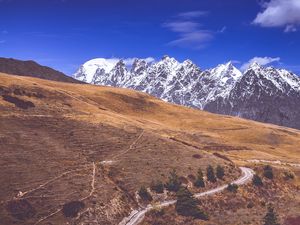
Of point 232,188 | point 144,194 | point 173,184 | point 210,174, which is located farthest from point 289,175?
point 144,194

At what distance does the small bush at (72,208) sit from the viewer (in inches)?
2844

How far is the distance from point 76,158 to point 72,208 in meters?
19.6

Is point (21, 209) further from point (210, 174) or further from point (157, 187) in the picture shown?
point (210, 174)

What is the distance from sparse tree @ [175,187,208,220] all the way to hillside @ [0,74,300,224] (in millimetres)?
7241

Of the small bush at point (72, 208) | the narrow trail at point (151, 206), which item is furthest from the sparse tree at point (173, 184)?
the small bush at point (72, 208)

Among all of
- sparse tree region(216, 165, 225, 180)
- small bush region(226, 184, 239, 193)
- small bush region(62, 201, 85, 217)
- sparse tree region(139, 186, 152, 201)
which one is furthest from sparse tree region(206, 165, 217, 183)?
small bush region(62, 201, 85, 217)

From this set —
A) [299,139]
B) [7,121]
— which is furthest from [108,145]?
[299,139]

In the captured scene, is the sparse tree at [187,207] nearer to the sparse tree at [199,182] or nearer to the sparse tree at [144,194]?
the sparse tree at [144,194]

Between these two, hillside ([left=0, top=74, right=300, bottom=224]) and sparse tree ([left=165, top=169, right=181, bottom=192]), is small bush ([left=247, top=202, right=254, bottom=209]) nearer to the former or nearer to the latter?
hillside ([left=0, top=74, right=300, bottom=224])

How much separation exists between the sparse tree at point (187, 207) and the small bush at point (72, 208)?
53.6 ft

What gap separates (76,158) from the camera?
3620 inches

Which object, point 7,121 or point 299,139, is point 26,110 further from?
point 299,139

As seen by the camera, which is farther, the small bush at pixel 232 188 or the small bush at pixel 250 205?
the small bush at pixel 232 188

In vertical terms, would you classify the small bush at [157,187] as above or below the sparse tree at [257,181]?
below
